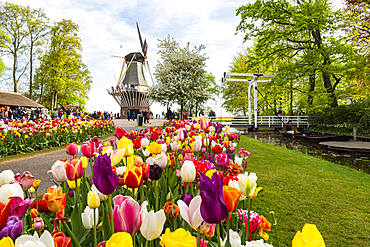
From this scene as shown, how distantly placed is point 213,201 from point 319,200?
3596 millimetres

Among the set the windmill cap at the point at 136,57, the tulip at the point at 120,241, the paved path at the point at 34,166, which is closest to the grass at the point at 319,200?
the tulip at the point at 120,241

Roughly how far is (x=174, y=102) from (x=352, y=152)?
34.1 ft

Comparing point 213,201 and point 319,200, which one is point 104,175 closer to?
point 213,201

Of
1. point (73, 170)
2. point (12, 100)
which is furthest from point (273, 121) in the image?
point (12, 100)

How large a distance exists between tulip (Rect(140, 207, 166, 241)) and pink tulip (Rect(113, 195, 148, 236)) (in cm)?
2

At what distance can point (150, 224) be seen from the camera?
0.73 m

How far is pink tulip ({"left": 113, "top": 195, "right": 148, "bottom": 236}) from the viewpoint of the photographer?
68cm

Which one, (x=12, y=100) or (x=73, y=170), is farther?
(x=12, y=100)

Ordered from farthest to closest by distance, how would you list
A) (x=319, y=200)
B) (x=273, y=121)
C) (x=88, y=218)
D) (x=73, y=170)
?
(x=273, y=121) < (x=319, y=200) < (x=73, y=170) < (x=88, y=218)

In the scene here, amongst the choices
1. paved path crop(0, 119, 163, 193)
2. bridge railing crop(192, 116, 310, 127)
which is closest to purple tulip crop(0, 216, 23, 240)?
paved path crop(0, 119, 163, 193)

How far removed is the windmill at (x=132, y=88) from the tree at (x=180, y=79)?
23.4 metres

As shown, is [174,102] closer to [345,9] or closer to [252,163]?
[252,163]

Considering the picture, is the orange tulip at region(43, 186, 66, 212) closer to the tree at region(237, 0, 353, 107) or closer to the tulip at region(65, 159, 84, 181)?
the tulip at region(65, 159, 84, 181)

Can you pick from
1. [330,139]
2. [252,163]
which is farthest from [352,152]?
[252,163]
